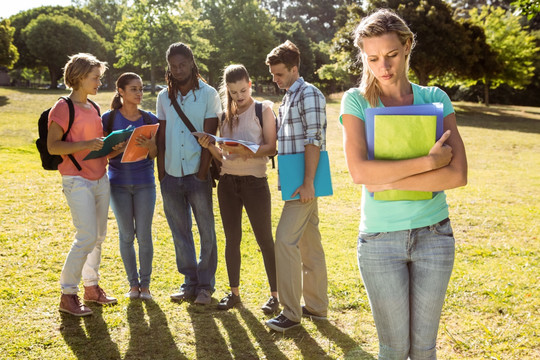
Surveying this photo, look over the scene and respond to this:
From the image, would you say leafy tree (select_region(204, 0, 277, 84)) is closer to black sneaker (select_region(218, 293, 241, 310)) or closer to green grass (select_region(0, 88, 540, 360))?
green grass (select_region(0, 88, 540, 360))

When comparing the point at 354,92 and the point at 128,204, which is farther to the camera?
the point at 128,204

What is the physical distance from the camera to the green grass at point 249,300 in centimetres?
428

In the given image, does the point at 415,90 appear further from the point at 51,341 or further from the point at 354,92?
the point at 51,341

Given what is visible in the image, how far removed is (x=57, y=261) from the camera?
652 cm

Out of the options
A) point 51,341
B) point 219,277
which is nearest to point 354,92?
point 51,341

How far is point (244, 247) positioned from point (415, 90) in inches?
198

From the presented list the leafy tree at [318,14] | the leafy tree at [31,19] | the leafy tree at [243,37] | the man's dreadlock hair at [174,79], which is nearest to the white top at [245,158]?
the man's dreadlock hair at [174,79]

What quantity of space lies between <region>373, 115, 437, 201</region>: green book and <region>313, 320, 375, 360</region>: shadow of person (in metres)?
2.16

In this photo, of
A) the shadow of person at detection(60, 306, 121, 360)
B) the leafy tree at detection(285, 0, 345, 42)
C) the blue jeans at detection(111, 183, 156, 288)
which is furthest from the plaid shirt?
the leafy tree at detection(285, 0, 345, 42)

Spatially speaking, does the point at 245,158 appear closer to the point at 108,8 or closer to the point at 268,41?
the point at 268,41

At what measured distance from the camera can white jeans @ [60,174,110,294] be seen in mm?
4641

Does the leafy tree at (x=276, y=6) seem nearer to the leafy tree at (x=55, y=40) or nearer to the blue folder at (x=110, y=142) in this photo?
the leafy tree at (x=55, y=40)

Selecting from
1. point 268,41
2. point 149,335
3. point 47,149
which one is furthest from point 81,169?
point 268,41

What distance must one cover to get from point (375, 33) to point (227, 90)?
2.47 metres
